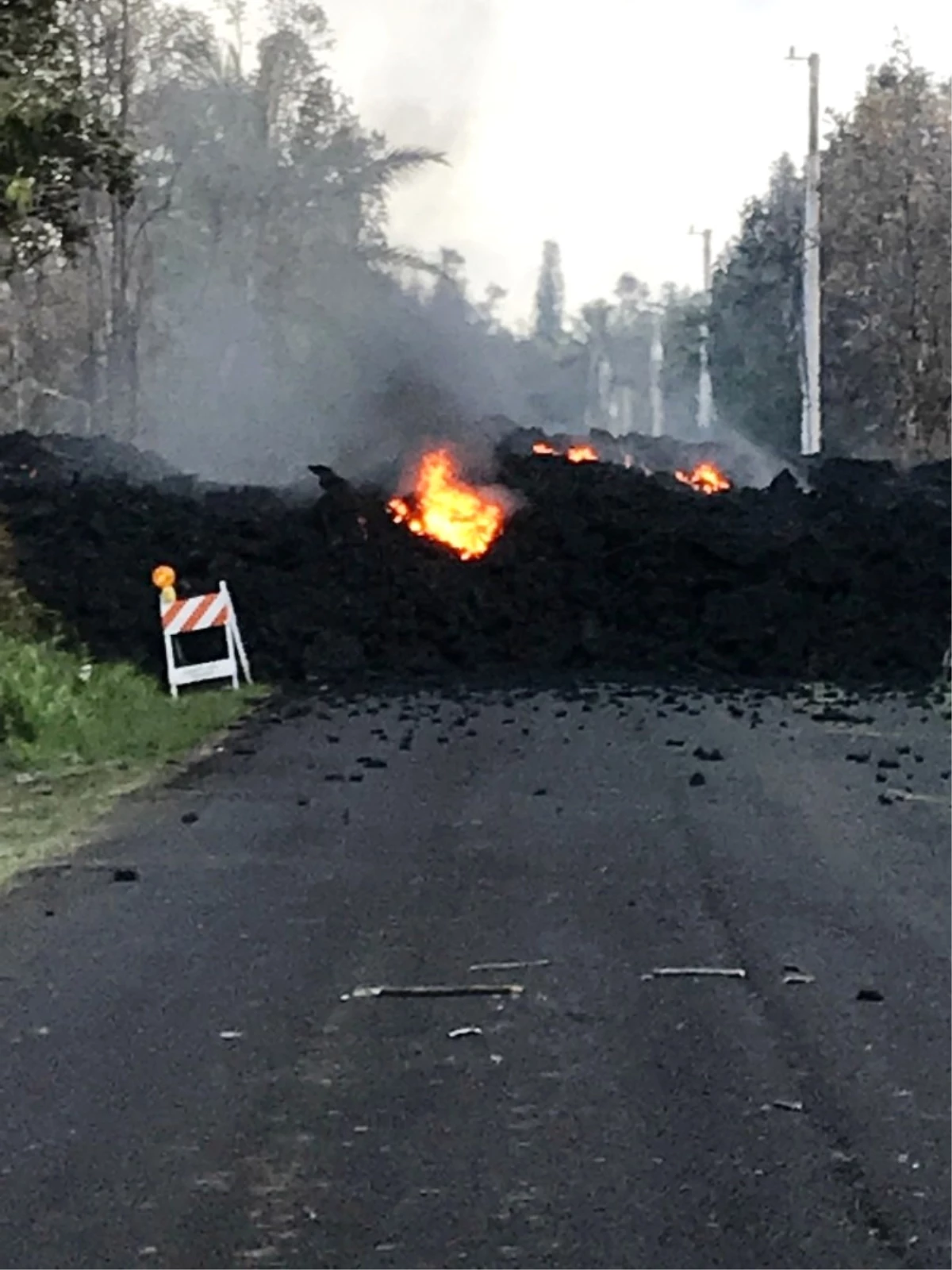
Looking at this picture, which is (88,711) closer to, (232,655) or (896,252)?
(232,655)

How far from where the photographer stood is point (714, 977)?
333 inches

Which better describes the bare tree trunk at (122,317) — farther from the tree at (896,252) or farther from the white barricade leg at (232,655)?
the white barricade leg at (232,655)

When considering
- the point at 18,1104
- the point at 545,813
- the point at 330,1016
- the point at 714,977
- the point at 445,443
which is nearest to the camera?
the point at 18,1104

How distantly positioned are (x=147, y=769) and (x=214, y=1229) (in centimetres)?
1045

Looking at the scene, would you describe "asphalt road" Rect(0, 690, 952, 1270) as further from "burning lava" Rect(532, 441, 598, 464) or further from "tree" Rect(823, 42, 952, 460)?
"tree" Rect(823, 42, 952, 460)

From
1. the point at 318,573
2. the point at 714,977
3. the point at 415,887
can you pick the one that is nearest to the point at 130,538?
the point at 318,573

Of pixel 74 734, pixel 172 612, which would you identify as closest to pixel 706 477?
pixel 172 612

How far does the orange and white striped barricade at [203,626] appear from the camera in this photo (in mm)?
21938

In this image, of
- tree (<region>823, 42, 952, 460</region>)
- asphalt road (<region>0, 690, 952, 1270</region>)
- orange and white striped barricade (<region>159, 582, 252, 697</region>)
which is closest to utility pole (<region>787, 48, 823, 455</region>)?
tree (<region>823, 42, 952, 460</region>)

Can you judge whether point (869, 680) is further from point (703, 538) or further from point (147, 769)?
point (147, 769)

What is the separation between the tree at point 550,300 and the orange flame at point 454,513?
4509 inches

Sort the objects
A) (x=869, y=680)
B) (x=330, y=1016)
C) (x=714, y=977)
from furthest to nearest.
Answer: (x=869, y=680)
(x=714, y=977)
(x=330, y=1016)

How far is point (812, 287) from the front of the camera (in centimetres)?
4259

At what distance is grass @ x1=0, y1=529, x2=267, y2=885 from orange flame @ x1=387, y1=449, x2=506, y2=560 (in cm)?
368
